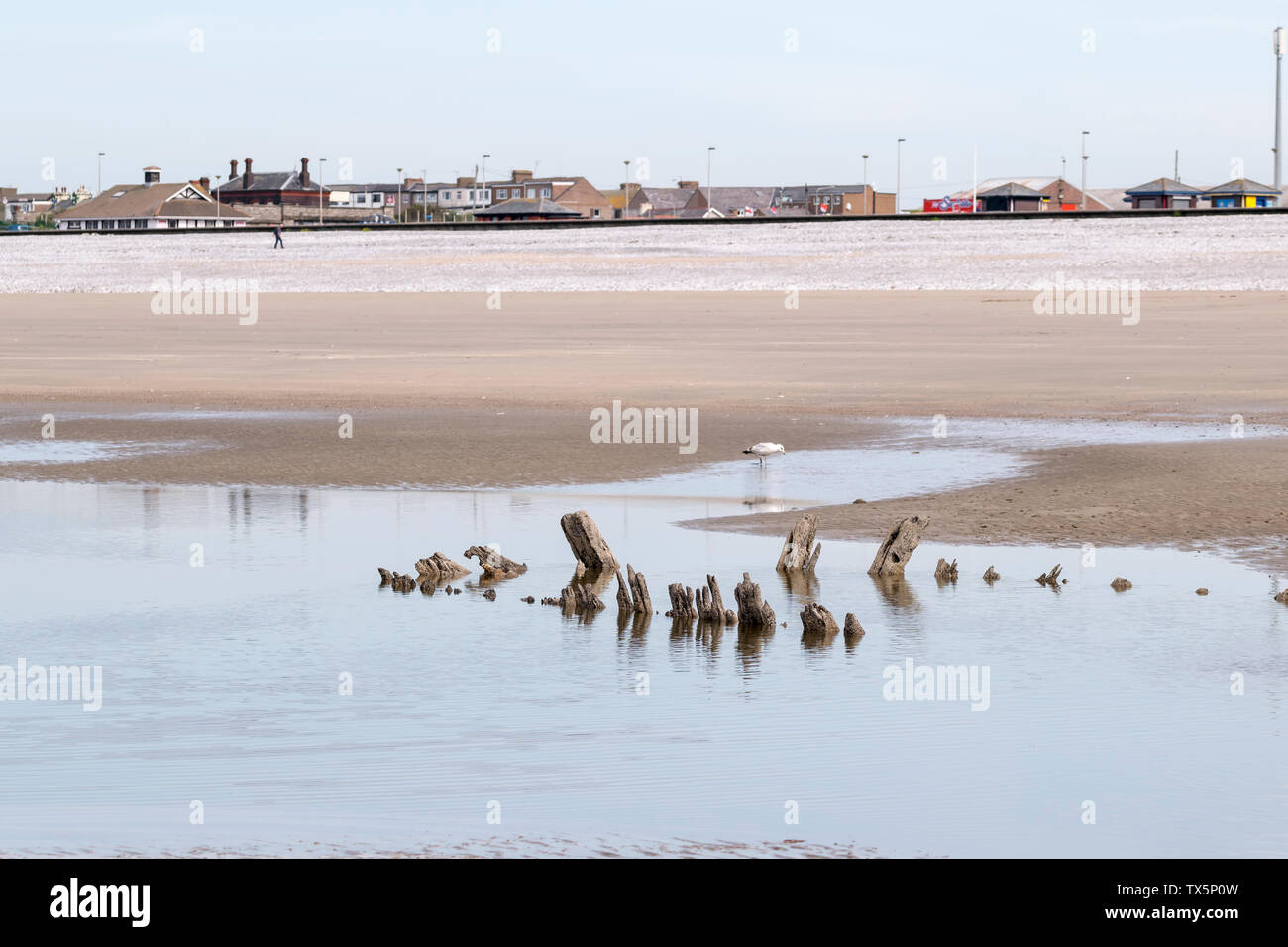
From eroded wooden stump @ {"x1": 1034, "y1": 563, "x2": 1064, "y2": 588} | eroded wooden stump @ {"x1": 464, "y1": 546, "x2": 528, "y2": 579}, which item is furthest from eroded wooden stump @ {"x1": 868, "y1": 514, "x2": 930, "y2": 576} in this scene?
eroded wooden stump @ {"x1": 464, "y1": 546, "x2": 528, "y2": 579}

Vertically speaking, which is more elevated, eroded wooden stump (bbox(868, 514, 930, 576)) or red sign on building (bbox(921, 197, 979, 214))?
red sign on building (bbox(921, 197, 979, 214))

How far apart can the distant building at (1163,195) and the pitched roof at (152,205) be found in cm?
6839

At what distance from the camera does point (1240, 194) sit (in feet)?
400

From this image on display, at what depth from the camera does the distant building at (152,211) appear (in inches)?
5463

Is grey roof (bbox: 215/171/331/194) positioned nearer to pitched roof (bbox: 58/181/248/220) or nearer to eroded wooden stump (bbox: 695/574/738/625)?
pitched roof (bbox: 58/181/248/220)

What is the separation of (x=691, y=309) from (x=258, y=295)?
680 inches

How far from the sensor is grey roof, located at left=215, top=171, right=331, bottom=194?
160 m

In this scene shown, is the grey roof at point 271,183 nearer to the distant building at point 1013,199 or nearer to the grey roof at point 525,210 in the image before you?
the grey roof at point 525,210

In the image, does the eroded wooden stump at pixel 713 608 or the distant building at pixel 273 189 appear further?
the distant building at pixel 273 189
